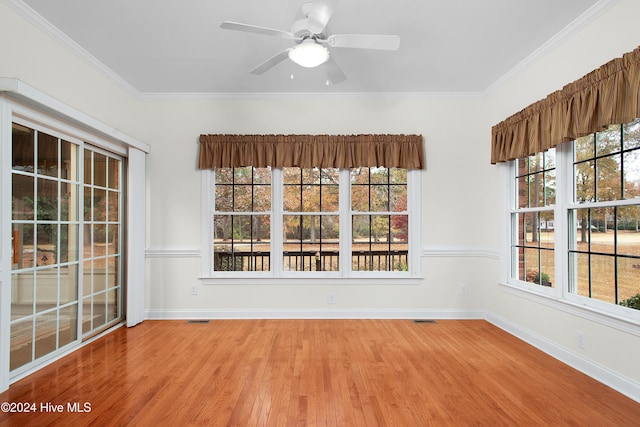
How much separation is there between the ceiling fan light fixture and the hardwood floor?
2.57 metres

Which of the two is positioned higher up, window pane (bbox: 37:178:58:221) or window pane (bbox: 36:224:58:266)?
window pane (bbox: 37:178:58:221)

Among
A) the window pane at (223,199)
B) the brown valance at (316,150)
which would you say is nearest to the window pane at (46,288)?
the window pane at (223,199)

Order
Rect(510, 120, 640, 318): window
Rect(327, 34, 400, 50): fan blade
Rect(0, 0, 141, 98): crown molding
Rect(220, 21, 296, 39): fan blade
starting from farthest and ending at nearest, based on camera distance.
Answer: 1. Rect(0, 0, 141, 98): crown molding
2. Rect(510, 120, 640, 318): window
3. Rect(327, 34, 400, 50): fan blade
4. Rect(220, 21, 296, 39): fan blade

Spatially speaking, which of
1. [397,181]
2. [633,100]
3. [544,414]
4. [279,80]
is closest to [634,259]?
[633,100]

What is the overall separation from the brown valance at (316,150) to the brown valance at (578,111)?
1.17 metres

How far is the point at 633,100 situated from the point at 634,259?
3.87 feet

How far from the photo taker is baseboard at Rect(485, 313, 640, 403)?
249 centimetres

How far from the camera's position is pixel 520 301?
147 inches

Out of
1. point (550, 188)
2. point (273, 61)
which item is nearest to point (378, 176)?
point (550, 188)

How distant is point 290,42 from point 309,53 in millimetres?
887

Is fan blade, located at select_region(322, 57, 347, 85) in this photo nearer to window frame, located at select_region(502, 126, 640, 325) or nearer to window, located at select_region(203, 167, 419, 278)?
window, located at select_region(203, 167, 419, 278)

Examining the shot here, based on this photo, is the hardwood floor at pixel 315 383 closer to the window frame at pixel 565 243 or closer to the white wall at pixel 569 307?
the white wall at pixel 569 307

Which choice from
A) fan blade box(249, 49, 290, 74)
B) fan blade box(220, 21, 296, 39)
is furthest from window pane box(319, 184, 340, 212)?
fan blade box(220, 21, 296, 39)

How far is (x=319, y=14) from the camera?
2260 millimetres
